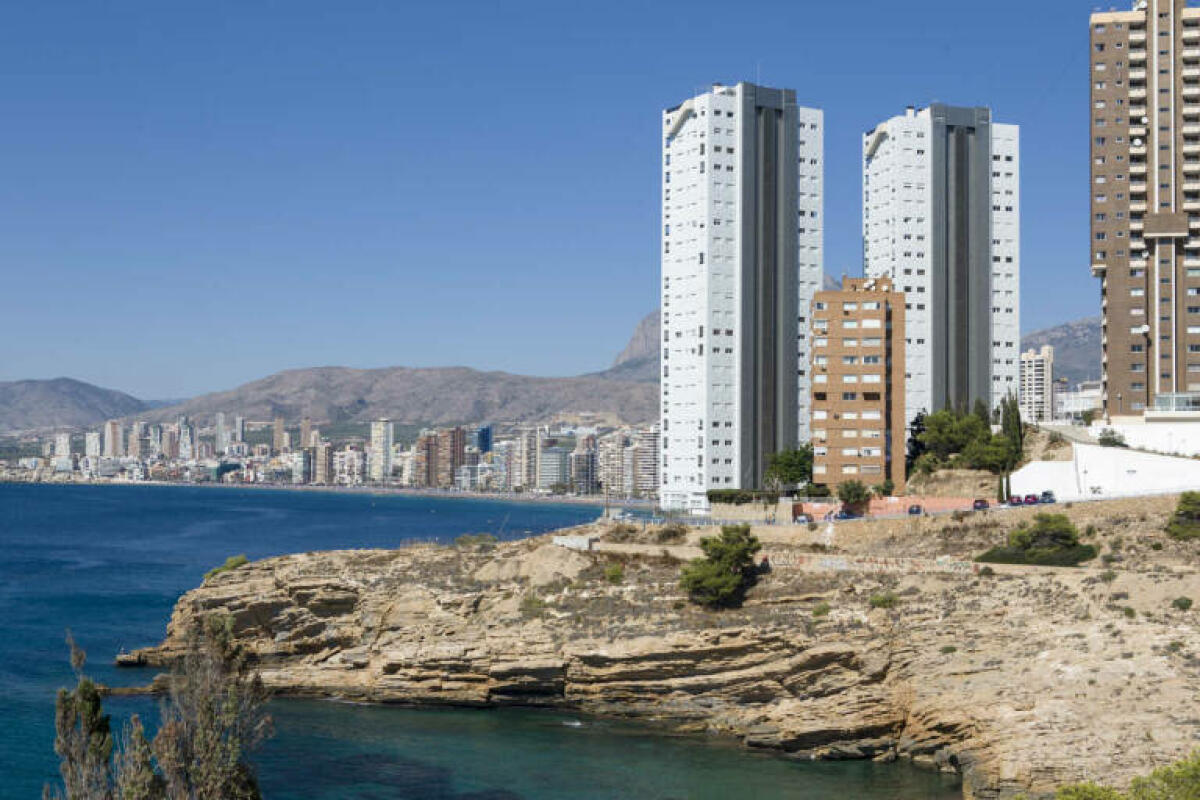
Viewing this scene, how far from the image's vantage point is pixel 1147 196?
291 ft

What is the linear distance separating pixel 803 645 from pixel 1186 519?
67.2 ft

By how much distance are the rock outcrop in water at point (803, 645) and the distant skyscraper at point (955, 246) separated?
42.8m

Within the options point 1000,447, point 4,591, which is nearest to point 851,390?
point 1000,447

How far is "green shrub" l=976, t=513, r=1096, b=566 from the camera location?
5609cm

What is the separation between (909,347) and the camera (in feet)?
339

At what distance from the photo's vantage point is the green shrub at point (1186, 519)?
186ft

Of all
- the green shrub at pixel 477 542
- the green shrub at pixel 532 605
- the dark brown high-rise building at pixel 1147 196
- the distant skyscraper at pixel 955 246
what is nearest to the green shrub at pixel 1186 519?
the green shrub at pixel 532 605

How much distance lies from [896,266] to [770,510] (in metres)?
38.5

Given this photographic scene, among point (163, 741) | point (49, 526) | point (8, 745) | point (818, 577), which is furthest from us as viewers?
point (49, 526)

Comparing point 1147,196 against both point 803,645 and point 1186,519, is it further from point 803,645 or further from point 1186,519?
point 803,645

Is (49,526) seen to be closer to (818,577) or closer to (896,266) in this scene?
(896,266)

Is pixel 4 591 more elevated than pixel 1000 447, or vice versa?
pixel 1000 447

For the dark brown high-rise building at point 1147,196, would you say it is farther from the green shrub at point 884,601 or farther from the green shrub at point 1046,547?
the green shrub at point 884,601

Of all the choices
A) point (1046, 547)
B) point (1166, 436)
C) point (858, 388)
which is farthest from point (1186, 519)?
point (858, 388)
